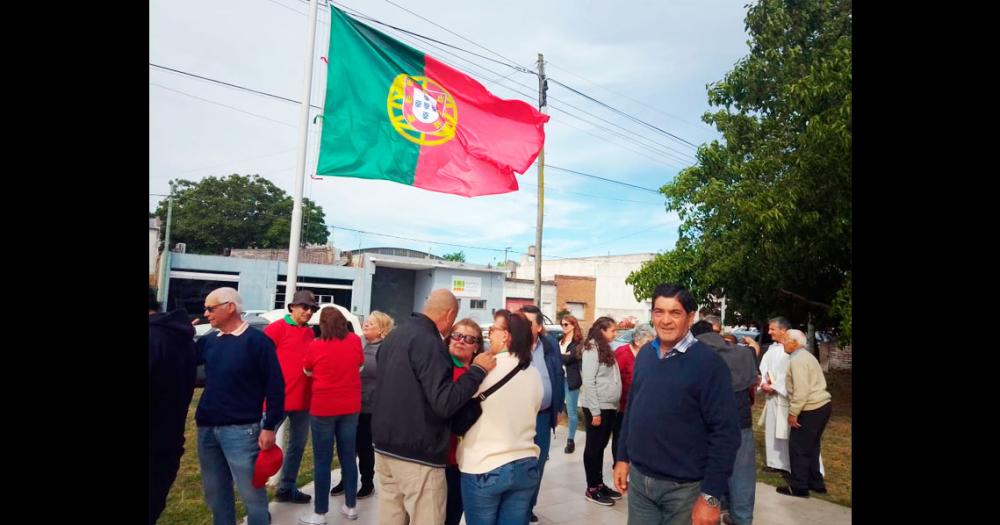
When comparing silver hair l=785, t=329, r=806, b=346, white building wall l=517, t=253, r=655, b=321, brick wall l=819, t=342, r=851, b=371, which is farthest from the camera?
white building wall l=517, t=253, r=655, b=321

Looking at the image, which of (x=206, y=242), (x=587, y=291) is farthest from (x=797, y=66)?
(x=206, y=242)

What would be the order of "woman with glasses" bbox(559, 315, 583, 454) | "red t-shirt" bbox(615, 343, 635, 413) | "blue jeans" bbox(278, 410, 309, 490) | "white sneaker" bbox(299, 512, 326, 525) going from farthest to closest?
1. "woman with glasses" bbox(559, 315, 583, 454)
2. "red t-shirt" bbox(615, 343, 635, 413)
3. "blue jeans" bbox(278, 410, 309, 490)
4. "white sneaker" bbox(299, 512, 326, 525)

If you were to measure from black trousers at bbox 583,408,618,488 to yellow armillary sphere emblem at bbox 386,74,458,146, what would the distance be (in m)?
3.28

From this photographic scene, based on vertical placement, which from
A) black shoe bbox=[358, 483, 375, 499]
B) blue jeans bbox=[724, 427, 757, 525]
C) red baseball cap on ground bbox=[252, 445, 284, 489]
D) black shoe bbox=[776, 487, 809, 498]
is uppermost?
red baseball cap on ground bbox=[252, 445, 284, 489]

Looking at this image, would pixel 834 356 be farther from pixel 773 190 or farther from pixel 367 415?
pixel 367 415

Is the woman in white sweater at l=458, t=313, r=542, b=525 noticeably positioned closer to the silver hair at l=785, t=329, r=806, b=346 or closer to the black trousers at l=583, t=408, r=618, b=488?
the black trousers at l=583, t=408, r=618, b=488

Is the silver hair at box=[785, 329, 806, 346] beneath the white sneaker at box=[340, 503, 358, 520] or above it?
above

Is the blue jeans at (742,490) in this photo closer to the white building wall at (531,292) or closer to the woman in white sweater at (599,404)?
the woman in white sweater at (599,404)

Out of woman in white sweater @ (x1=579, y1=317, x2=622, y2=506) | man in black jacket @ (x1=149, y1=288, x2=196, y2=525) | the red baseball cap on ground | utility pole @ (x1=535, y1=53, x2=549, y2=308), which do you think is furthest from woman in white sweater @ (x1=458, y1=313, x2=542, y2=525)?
utility pole @ (x1=535, y1=53, x2=549, y2=308)

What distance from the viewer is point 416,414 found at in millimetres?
3127

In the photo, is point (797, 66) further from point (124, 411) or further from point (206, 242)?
point (206, 242)

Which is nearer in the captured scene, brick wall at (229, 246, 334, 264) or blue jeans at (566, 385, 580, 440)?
blue jeans at (566, 385, 580, 440)

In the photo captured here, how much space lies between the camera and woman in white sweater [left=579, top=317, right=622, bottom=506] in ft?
18.6
